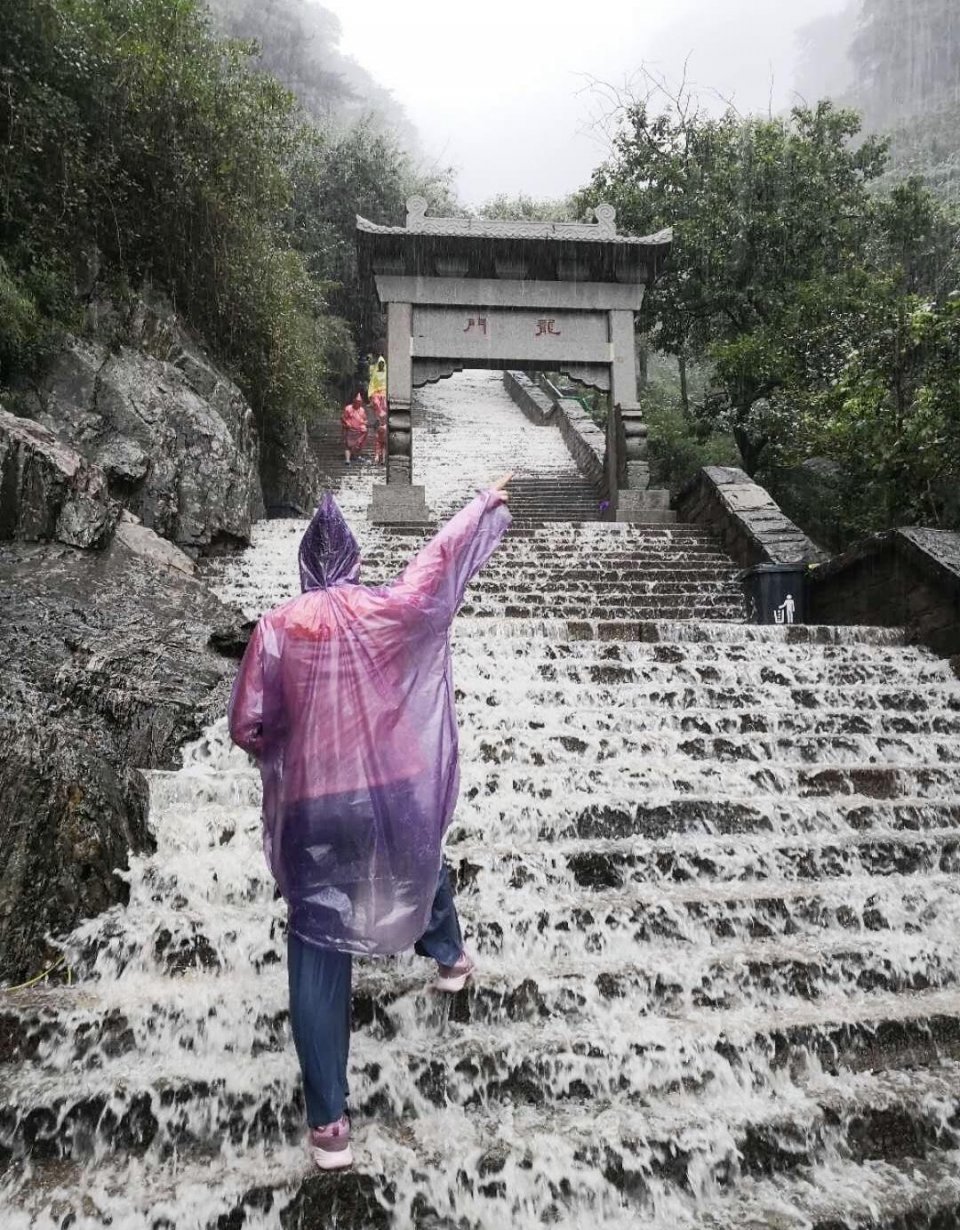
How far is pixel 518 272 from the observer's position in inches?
446

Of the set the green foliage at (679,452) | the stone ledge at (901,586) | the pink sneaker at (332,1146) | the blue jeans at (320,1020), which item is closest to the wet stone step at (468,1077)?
the pink sneaker at (332,1146)

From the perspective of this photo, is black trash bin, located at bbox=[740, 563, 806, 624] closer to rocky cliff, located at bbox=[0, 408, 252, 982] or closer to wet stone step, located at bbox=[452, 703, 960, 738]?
wet stone step, located at bbox=[452, 703, 960, 738]

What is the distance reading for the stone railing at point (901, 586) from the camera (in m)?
5.72

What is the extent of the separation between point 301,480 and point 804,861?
9.85 metres

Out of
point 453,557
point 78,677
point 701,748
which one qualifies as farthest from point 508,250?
point 453,557

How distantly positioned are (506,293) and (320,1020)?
10.8 meters

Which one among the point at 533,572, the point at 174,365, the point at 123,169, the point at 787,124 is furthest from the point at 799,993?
the point at 787,124

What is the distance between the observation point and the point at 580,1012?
2.76 m

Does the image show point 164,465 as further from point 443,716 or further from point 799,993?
point 799,993

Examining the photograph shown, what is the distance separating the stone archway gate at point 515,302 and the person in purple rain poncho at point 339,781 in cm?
875

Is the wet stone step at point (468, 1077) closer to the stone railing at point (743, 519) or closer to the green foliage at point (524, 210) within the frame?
the stone railing at point (743, 519)

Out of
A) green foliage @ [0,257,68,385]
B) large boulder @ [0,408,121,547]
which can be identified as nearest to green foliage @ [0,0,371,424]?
green foliage @ [0,257,68,385]

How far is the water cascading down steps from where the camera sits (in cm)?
214

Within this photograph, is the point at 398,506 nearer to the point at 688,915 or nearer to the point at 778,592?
the point at 778,592
